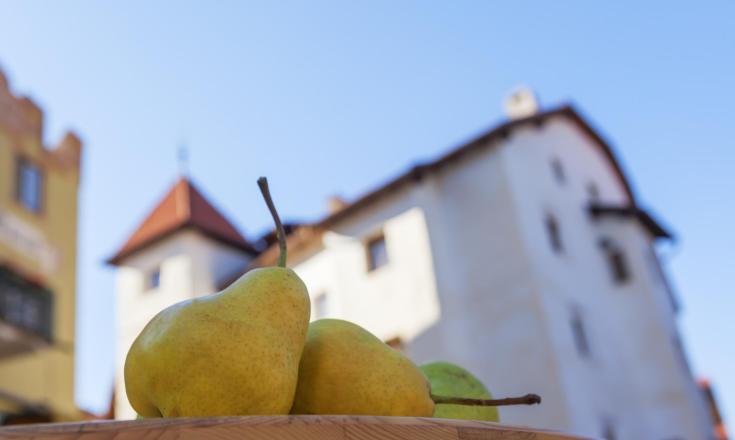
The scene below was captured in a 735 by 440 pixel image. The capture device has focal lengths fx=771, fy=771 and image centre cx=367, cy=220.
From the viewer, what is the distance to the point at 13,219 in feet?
57.2

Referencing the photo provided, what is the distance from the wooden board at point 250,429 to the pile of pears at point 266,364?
0.31m

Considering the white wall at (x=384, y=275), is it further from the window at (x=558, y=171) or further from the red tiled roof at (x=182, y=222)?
the window at (x=558, y=171)

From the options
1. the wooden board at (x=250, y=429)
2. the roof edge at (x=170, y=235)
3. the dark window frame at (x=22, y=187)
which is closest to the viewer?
the wooden board at (x=250, y=429)

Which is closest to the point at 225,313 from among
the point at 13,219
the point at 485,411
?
the point at 485,411

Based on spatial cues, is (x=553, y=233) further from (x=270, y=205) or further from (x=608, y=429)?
(x=270, y=205)

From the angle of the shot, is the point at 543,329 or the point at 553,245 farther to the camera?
the point at 553,245

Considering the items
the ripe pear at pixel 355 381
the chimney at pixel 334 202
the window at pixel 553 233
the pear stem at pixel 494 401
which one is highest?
the chimney at pixel 334 202

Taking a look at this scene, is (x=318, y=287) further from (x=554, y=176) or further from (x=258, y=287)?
(x=258, y=287)

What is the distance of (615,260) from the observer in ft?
65.0

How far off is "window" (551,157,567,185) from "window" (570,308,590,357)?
4.06 metres

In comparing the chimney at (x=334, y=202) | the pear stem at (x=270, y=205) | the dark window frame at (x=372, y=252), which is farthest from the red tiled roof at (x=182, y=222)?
the pear stem at (x=270, y=205)

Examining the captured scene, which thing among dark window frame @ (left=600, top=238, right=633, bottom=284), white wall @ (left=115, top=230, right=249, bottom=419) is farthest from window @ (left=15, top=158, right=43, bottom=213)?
dark window frame @ (left=600, top=238, right=633, bottom=284)

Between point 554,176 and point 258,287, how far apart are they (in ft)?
61.1

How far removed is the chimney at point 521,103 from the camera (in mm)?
22516
